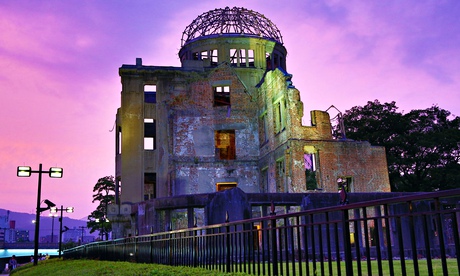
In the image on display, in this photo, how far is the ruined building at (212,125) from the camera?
1241 inches

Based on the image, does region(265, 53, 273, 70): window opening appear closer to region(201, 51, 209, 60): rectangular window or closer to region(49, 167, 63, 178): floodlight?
region(201, 51, 209, 60): rectangular window

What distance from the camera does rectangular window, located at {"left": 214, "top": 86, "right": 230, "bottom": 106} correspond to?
121 feet

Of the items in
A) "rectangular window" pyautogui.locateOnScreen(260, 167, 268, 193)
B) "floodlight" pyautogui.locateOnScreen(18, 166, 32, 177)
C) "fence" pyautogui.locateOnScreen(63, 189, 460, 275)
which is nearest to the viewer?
"fence" pyautogui.locateOnScreen(63, 189, 460, 275)

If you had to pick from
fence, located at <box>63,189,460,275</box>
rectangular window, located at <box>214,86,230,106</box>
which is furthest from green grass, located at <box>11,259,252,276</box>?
rectangular window, located at <box>214,86,230,106</box>

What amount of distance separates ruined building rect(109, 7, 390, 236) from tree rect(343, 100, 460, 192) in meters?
13.0

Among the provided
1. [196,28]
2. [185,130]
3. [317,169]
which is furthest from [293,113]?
[196,28]

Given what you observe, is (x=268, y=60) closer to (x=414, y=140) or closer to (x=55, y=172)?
(x=414, y=140)

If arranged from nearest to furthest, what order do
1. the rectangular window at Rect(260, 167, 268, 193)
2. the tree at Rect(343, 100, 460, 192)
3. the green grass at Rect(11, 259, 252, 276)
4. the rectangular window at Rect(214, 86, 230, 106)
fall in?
1. the green grass at Rect(11, 259, 252, 276)
2. the rectangular window at Rect(260, 167, 268, 193)
3. the rectangular window at Rect(214, 86, 230, 106)
4. the tree at Rect(343, 100, 460, 192)

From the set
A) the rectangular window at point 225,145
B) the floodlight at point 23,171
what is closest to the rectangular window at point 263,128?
the rectangular window at point 225,145

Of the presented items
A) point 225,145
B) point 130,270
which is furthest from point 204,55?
point 130,270

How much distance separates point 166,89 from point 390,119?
2294 cm

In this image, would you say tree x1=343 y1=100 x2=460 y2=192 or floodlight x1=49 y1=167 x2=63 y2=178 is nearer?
floodlight x1=49 y1=167 x2=63 y2=178

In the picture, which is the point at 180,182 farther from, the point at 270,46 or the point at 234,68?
the point at 270,46

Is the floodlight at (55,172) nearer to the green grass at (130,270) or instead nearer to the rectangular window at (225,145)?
the green grass at (130,270)
